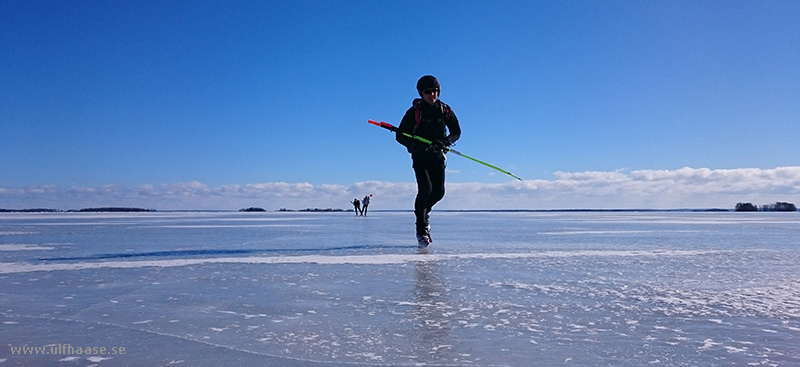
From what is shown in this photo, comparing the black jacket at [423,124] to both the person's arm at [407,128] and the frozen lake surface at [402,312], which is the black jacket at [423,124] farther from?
the frozen lake surface at [402,312]

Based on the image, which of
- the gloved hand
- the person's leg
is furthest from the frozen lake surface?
the gloved hand

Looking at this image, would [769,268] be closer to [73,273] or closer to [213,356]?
[213,356]

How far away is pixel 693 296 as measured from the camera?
11.6 ft

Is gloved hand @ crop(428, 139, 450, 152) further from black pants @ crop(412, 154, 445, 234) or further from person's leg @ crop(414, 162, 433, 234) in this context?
person's leg @ crop(414, 162, 433, 234)

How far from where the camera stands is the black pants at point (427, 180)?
8.12 metres

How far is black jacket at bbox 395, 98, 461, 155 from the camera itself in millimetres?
8039

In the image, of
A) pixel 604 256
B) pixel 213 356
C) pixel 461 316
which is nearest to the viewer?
pixel 213 356

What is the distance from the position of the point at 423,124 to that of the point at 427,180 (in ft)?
2.73

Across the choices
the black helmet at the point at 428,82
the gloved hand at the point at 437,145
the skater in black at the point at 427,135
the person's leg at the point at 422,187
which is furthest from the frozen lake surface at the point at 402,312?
the black helmet at the point at 428,82

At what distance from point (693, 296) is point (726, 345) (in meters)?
1.34

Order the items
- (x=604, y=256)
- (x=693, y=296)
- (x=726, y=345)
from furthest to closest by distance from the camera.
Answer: (x=604, y=256), (x=693, y=296), (x=726, y=345)

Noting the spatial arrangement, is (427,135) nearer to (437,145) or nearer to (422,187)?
(437,145)

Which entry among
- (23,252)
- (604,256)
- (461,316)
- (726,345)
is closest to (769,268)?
(604,256)

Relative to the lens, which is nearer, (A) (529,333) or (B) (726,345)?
(B) (726,345)
